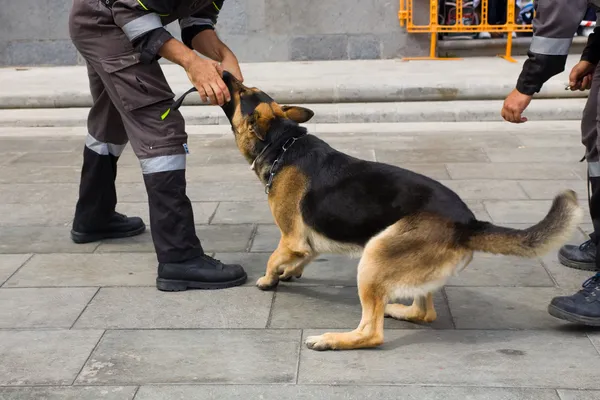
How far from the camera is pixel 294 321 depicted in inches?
159

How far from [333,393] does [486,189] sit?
344 centimetres

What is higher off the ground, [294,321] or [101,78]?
[101,78]

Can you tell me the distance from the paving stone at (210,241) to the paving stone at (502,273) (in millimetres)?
1445

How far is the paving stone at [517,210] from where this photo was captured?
219 inches

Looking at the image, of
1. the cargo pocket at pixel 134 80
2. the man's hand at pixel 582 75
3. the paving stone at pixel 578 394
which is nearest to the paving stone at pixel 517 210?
the man's hand at pixel 582 75

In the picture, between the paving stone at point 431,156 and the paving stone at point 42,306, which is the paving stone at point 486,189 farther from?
the paving stone at point 42,306

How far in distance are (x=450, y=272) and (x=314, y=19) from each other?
9.71m

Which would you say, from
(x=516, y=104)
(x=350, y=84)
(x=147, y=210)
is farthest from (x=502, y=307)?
(x=350, y=84)

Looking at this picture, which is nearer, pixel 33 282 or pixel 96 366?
pixel 96 366

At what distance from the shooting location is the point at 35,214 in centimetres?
594

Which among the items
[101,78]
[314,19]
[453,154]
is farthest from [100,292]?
[314,19]

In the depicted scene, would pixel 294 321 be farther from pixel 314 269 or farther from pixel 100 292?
pixel 100 292

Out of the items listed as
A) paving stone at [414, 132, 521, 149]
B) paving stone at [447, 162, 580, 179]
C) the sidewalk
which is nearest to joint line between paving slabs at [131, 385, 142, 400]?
paving stone at [447, 162, 580, 179]

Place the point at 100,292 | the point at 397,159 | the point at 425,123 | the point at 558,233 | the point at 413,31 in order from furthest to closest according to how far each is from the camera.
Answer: the point at 413,31, the point at 425,123, the point at 397,159, the point at 100,292, the point at 558,233
